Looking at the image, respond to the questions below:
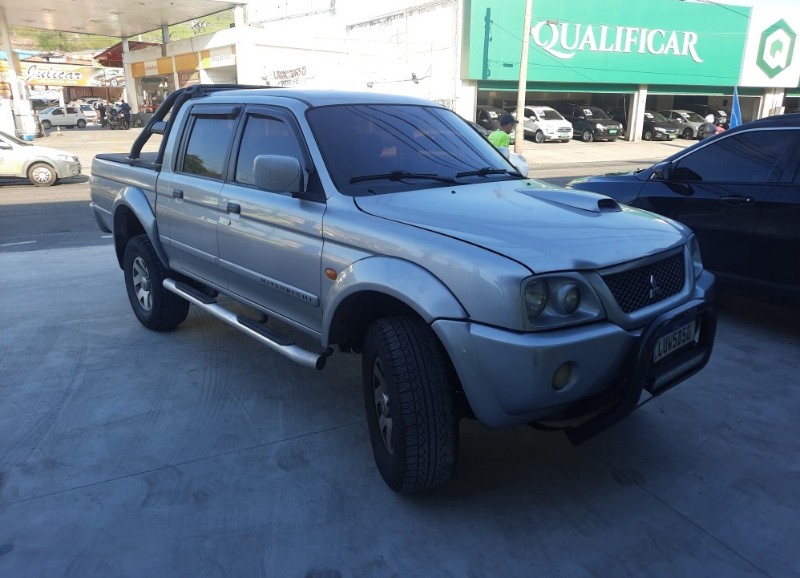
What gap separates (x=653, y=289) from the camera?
2799mm

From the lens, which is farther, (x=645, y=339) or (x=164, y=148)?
(x=164, y=148)

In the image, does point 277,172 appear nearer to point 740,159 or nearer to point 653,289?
point 653,289

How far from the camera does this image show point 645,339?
2.54 metres

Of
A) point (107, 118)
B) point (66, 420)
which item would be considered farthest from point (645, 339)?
point (107, 118)

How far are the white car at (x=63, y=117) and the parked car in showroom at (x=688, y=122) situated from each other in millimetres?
39586

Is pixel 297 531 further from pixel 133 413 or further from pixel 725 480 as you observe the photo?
pixel 725 480

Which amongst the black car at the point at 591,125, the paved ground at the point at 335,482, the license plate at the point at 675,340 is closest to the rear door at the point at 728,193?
the paved ground at the point at 335,482

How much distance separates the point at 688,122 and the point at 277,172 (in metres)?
36.2

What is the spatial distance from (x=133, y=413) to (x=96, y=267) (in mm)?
4051

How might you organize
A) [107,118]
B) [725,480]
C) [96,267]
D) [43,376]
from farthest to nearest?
1. [107,118]
2. [96,267]
3. [43,376]
4. [725,480]

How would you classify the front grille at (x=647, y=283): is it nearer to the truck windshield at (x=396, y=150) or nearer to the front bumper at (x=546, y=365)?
the front bumper at (x=546, y=365)

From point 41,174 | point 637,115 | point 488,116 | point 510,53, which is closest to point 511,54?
point 510,53

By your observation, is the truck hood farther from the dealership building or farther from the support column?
the support column

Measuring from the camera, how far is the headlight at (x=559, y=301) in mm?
2408
